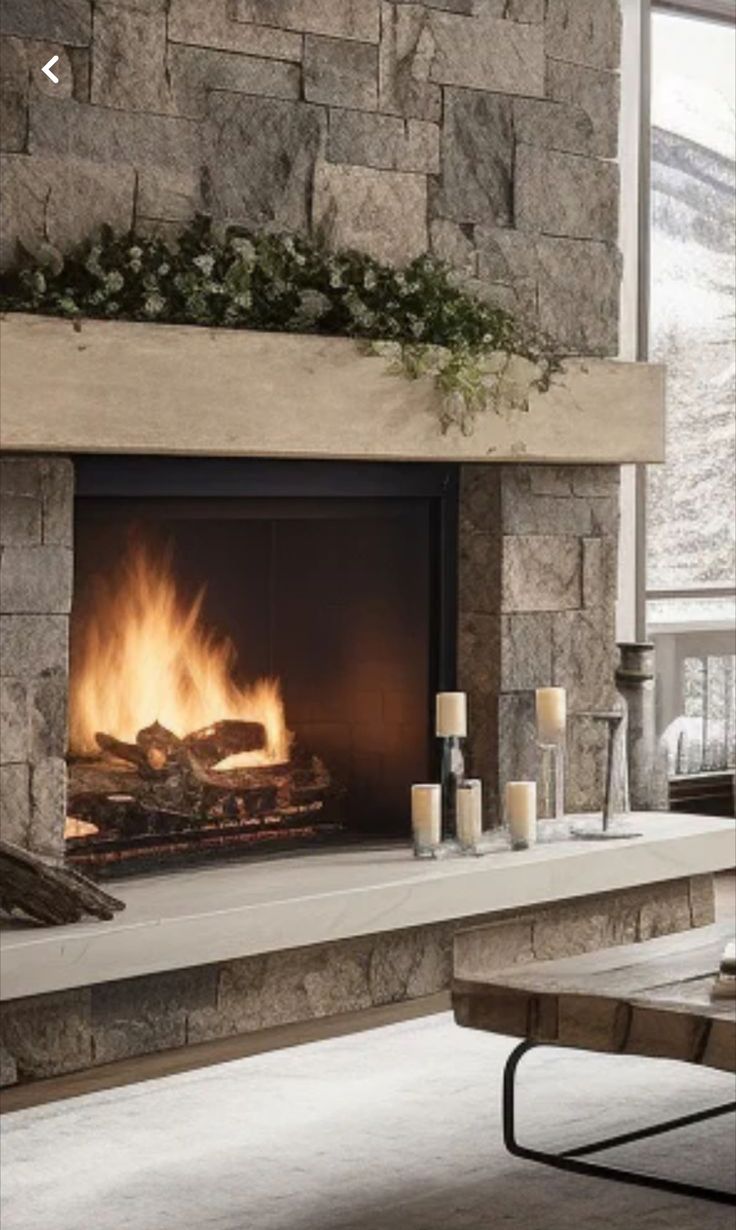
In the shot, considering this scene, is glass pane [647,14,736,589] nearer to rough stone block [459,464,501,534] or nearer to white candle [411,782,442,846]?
rough stone block [459,464,501,534]

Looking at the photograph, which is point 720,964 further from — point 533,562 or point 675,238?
point 675,238

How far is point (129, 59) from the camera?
4250 mm

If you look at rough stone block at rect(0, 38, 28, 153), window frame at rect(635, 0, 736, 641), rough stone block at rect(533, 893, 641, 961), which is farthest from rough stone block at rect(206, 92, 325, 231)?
window frame at rect(635, 0, 736, 641)

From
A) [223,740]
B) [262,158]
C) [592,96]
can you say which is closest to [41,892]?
[223,740]

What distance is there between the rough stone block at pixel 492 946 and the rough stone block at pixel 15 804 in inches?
37.9

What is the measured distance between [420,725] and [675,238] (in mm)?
2191

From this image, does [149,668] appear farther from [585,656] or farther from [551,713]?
[585,656]

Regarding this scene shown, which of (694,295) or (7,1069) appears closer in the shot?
(7,1069)

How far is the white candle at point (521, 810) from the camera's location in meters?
4.79

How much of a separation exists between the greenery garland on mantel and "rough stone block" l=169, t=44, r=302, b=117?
222 mm

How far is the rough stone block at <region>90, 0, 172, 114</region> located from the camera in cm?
421

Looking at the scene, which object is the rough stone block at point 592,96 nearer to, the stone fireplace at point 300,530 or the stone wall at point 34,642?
the stone fireplace at point 300,530

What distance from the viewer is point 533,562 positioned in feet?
16.4

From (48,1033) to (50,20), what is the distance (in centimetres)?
169
